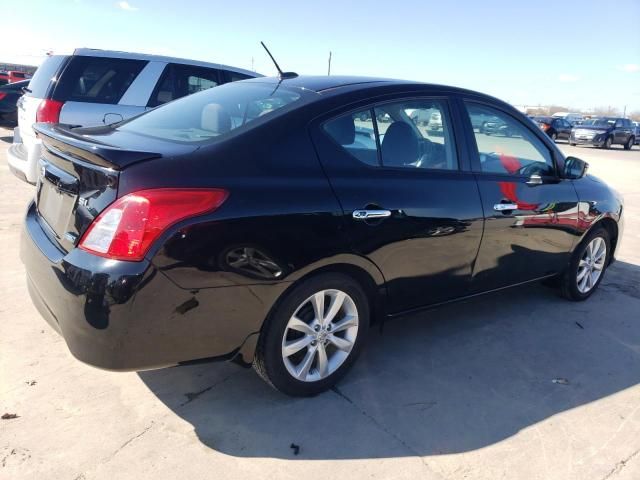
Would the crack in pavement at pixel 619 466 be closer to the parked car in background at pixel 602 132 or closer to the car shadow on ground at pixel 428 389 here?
the car shadow on ground at pixel 428 389

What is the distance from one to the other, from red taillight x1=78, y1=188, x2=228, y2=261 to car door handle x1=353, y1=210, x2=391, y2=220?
852mm

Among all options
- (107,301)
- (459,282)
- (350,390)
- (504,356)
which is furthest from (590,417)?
(107,301)

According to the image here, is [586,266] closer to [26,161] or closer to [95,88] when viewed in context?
[26,161]

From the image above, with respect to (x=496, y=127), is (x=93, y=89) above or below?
below

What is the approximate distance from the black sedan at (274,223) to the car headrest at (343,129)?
0.03ft

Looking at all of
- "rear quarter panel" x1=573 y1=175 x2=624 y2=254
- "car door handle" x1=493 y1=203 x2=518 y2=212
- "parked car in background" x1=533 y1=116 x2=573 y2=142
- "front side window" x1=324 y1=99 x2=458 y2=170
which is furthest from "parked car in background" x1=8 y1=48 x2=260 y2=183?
"parked car in background" x1=533 y1=116 x2=573 y2=142

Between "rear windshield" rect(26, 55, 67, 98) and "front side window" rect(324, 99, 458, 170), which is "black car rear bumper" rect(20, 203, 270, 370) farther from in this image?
"rear windshield" rect(26, 55, 67, 98)

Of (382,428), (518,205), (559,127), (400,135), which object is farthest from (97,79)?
(559,127)

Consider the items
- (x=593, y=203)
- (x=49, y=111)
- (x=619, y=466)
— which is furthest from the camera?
(x=49, y=111)

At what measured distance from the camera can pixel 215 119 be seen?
2.92 metres

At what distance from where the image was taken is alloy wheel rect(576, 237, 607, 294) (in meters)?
4.50

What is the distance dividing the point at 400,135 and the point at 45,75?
4900 millimetres

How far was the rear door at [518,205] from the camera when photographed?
342 centimetres

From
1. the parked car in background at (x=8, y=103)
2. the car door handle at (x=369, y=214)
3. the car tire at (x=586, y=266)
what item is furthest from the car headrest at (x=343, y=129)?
the parked car in background at (x=8, y=103)
